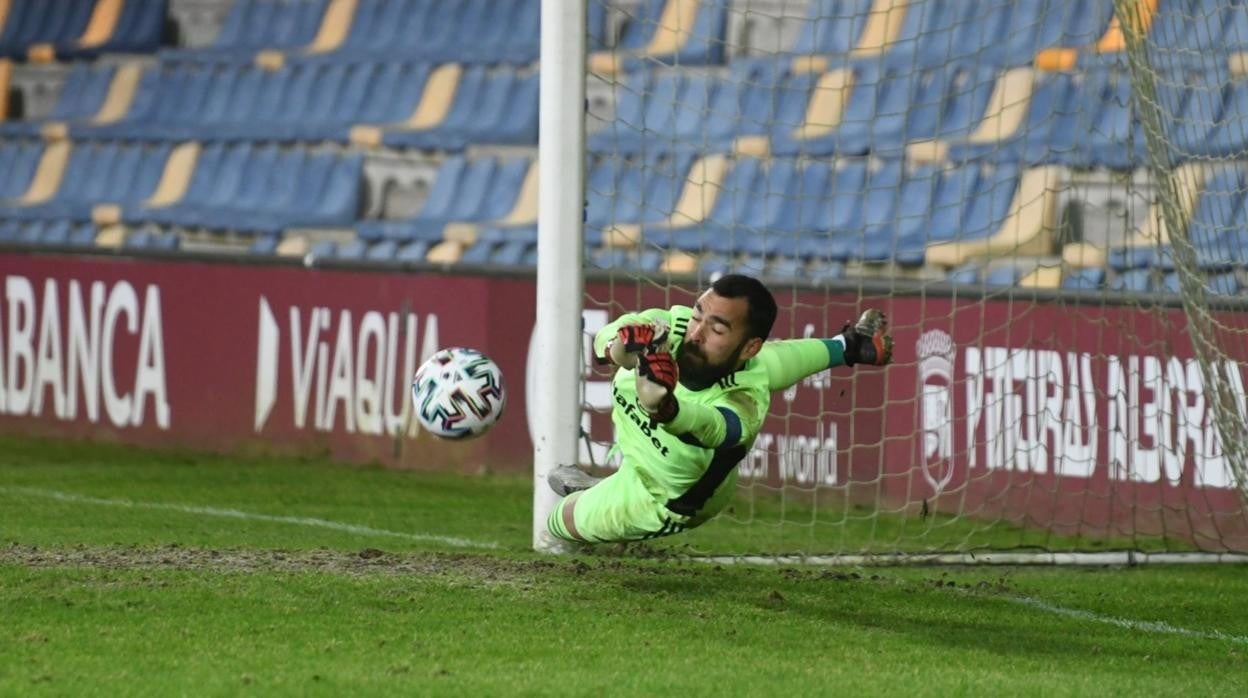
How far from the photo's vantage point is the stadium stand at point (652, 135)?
34.4 ft

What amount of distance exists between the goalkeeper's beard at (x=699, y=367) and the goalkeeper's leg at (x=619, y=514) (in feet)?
1.20

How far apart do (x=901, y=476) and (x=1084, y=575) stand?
192 centimetres

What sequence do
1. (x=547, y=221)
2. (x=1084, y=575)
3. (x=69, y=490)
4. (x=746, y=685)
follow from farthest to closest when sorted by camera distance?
(x=69, y=490)
(x=1084, y=575)
(x=547, y=221)
(x=746, y=685)

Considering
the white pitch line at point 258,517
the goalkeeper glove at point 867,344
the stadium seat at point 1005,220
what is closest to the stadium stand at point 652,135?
the stadium seat at point 1005,220

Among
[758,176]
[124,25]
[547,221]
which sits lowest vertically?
[547,221]

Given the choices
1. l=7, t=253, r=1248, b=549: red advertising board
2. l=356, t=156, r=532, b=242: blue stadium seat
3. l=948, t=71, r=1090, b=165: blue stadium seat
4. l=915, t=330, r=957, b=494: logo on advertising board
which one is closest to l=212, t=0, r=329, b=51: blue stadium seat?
l=356, t=156, r=532, b=242: blue stadium seat

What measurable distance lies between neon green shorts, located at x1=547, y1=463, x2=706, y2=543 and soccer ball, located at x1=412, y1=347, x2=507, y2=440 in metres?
0.47

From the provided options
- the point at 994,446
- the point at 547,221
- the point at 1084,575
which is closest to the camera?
the point at 547,221

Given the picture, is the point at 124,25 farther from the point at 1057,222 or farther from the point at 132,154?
the point at 1057,222

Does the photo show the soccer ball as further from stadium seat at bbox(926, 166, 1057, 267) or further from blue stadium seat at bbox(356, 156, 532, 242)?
blue stadium seat at bbox(356, 156, 532, 242)

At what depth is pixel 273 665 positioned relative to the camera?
18.9ft

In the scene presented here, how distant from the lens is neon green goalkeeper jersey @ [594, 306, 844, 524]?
22.0 ft

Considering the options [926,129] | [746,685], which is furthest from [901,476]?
[746,685]

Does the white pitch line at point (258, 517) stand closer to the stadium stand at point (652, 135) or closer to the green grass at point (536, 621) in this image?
the green grass at point (536, 621)
